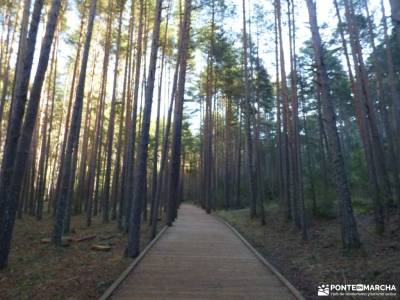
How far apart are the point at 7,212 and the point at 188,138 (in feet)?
107

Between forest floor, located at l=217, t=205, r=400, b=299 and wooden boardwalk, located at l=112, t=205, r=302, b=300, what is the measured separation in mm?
549

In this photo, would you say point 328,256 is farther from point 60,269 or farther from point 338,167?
point 60,269

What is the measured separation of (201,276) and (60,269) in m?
3.05

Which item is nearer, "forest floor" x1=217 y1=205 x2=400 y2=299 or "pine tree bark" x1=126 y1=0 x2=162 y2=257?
"forest floor" x1=217 y1=205 x2=400 y2=299

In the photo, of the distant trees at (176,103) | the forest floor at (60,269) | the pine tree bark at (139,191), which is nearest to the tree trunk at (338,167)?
the distant trees at (176,103)

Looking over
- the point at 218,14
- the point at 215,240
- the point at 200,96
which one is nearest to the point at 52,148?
the point at 200,96

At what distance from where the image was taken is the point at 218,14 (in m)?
18.4

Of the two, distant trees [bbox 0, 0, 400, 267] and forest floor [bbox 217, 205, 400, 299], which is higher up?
distant trees [bbox 0, 0, 400, 267]

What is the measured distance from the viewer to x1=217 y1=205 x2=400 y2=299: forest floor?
5438mm

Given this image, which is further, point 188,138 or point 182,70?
point 188,138

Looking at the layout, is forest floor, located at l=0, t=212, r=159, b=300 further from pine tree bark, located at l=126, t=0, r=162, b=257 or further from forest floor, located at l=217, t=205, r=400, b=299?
forest floor, located at l=217, t=205, r=400, b=299

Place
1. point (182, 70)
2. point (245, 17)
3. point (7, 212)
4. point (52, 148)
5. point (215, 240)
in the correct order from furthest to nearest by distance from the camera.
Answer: point (52, 148) → point (245, 17) → point (182, 70) → point (215, 240) → point (7, 212)

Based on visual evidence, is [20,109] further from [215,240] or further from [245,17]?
[245,17]

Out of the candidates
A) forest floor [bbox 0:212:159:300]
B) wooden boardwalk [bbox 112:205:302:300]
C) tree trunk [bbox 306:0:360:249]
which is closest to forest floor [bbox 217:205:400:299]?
tree trunk [bbox 306:0:360:249]
